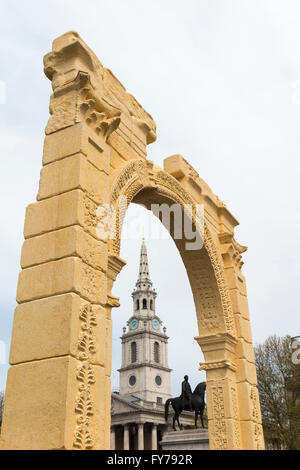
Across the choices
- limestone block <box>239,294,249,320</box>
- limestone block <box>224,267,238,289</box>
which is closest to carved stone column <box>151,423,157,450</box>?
limestone block <box>239,294,249,320</box>

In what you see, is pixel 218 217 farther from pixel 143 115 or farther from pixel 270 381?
pixel 270 381

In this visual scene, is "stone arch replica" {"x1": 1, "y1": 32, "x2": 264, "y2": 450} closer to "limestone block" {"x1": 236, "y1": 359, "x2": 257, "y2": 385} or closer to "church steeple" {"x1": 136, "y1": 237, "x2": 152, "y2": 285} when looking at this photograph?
"limestone block" {"x1": 236, "y1": 359, "x2": 257, "y2": 385}

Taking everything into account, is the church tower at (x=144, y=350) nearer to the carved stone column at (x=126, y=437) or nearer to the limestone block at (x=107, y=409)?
the carved stone column at (x=126, y=437)

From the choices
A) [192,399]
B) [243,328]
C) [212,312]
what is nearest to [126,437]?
[192,399]

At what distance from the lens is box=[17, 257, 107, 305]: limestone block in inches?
153

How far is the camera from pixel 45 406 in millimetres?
3482

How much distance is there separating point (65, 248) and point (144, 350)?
47766mm

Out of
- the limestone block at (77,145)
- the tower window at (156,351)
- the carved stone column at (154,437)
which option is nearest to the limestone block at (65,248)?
the limestone block at (77,145)

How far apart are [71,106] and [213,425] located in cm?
539

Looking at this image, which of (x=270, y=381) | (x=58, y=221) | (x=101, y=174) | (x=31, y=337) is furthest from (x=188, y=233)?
(x=270, y=381)

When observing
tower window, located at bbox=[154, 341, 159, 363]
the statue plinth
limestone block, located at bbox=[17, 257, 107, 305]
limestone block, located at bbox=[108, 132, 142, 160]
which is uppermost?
tower window, located at bbox=[154, 341, 159, 363]

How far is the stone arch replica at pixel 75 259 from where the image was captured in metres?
3.57

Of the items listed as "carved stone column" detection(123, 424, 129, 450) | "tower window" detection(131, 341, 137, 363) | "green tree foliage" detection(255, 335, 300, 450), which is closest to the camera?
"green tree foliage" detection(255, 335, 300, 450)

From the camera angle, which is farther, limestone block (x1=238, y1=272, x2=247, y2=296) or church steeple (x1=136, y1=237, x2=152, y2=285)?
church steeple (x1=136, y1=237, x2=152, y2=285)
